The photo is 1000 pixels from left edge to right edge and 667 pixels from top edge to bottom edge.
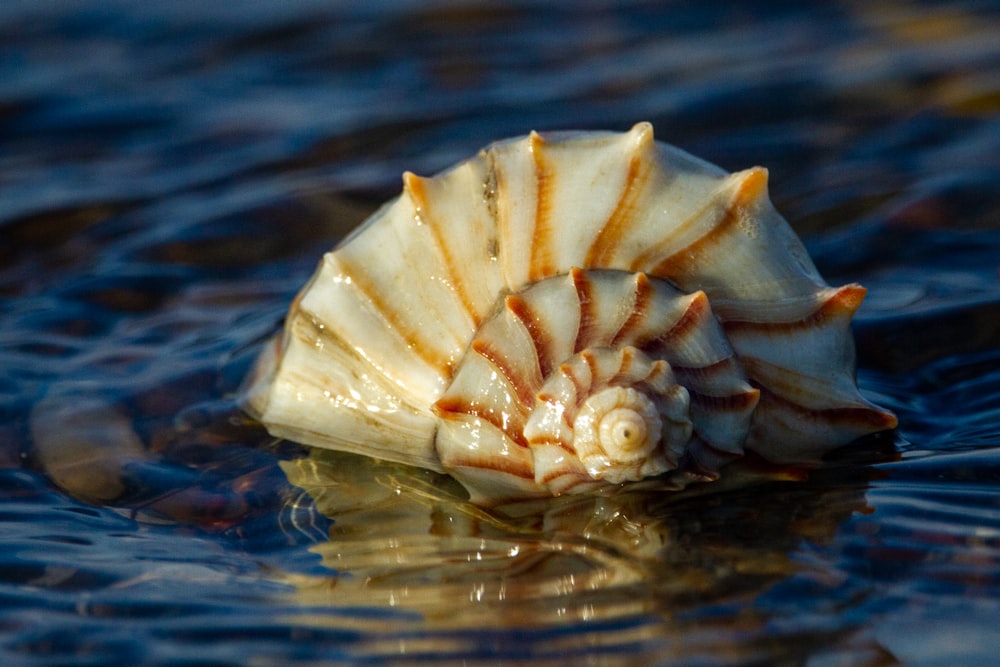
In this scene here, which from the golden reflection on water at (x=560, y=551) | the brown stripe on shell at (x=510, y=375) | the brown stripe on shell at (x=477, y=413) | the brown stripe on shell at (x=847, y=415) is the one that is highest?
the brown stripe on shell at (x=510, y=375)

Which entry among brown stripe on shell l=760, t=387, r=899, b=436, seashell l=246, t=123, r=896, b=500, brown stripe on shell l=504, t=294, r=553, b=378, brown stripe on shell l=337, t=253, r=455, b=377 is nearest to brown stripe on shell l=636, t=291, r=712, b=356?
seashell l=246, t=123, r=896, b=500

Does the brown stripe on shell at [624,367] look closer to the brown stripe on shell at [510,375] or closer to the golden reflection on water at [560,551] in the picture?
the brown stripe on shell at [510,375]

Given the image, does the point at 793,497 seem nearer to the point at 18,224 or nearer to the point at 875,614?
the point at 875,614

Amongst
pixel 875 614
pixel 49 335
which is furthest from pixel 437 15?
pixel 875 614

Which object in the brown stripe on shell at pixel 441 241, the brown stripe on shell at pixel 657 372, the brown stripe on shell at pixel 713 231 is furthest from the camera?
the brown stripe on shell at pixel 441 241

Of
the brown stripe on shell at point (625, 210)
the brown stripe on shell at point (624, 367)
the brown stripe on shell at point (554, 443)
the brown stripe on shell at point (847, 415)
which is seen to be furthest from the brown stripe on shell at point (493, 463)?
the brown stripe on shell at point (847, 415)

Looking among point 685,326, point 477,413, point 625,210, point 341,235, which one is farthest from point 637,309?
point 341,235

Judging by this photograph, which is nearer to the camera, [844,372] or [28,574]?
[28,574]
